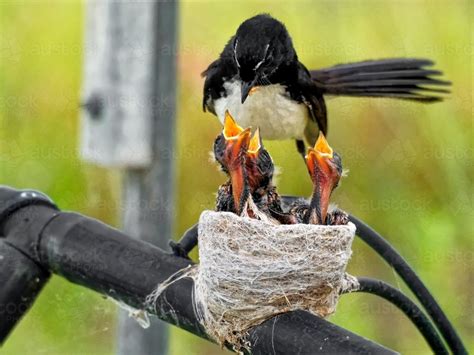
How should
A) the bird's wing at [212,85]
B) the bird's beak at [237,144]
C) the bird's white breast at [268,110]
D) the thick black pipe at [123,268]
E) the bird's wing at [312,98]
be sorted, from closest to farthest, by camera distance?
1. the thick black pipe at [123,268]
2. the bird's beak at [237,144]
3. the bird's white breast at [268,110]
4. the bird's wing at [212,85]
5. the bird's wing at [312,98]

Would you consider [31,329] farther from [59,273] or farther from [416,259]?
[59,273]

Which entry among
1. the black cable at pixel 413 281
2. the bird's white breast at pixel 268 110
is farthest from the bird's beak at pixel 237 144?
the bird's white breast at pixel 268 110

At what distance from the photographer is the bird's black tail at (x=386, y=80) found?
3777 millimetres

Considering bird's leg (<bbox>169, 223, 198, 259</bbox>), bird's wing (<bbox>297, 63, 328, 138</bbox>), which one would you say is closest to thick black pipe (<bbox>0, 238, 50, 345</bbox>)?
bird's leg (<bbox>169, 223, 198, 259</bbox>)

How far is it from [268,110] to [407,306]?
153cm

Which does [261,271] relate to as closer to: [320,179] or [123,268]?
[320,179]

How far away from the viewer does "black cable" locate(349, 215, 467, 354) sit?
2.17 metres

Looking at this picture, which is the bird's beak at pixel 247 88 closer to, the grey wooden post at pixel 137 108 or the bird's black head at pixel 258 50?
the bird's black head at pixel 258 50

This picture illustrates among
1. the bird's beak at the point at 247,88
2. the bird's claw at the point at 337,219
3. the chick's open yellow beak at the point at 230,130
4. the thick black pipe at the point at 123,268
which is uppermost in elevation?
the chick's open yellow beak at the point at 230,130

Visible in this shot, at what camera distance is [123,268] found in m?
2.00

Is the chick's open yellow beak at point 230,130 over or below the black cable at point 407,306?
over

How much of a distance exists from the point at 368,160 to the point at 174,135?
1.40 metres

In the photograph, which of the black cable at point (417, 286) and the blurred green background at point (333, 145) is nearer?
the black cable at point (417, 286)

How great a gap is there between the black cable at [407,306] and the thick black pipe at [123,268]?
1.12 feet
